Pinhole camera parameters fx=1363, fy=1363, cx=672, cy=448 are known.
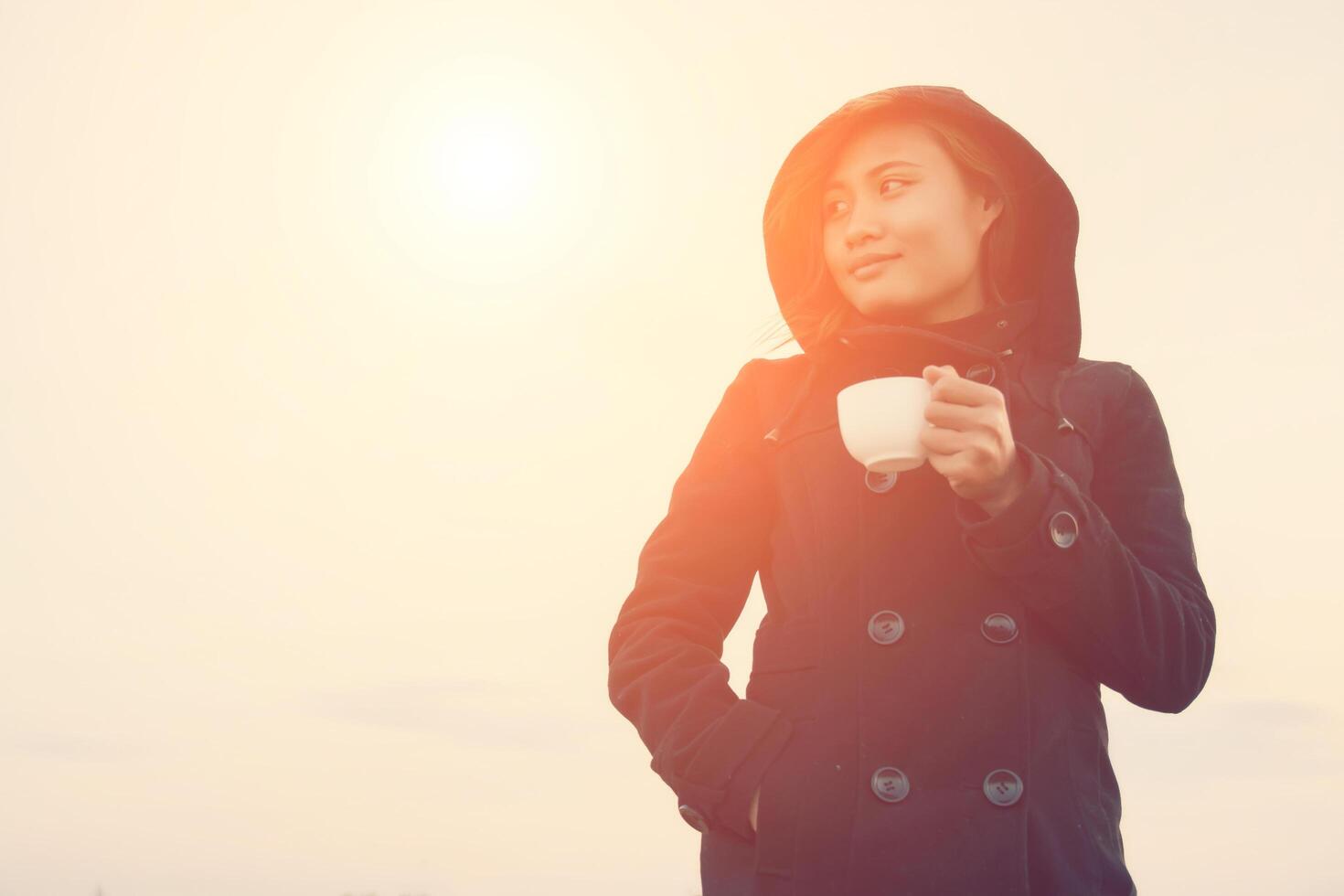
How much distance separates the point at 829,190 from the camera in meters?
4.50

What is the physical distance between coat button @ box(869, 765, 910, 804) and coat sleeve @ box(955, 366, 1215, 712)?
58cm

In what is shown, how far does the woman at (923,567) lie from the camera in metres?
3.41

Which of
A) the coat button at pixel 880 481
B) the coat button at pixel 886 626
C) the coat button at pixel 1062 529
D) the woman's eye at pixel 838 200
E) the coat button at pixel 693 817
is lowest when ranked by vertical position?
the coat button at pixel 693 817

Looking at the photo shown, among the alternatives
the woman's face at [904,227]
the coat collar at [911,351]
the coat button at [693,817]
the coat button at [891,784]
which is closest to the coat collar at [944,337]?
the coat collar at [911,351]

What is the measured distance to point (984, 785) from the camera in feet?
11.1

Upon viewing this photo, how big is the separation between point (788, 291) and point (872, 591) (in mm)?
1423

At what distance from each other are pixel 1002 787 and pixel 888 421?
95 cm

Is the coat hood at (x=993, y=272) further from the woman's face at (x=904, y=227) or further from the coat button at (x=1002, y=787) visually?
the coat button at (x=1002, y=787)

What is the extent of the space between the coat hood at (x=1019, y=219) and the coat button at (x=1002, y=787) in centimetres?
148

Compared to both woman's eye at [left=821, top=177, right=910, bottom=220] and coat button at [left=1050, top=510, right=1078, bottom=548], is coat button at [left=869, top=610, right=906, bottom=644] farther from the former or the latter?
woman's eye at [left=821, top=177, right=910, bottom=220]

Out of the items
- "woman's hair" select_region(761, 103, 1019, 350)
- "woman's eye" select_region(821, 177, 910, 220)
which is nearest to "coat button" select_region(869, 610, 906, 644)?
"woman's hair" select_region(761, 103, 1019, 350)

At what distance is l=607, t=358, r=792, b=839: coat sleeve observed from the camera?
11.7ft

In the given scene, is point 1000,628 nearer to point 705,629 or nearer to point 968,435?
point 968,435

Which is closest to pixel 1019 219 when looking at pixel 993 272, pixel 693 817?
pixel 993 272
